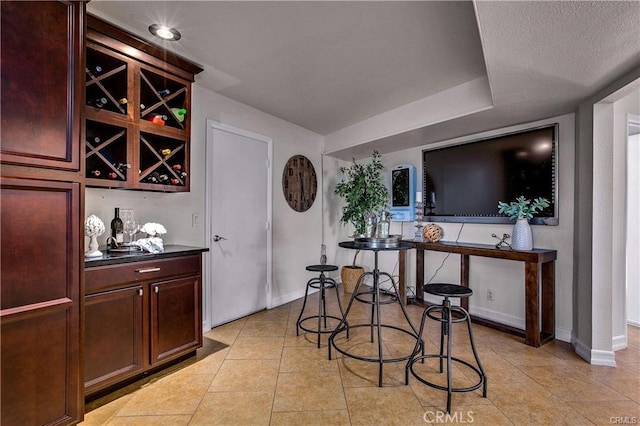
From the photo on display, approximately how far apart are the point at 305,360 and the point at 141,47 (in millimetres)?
2733

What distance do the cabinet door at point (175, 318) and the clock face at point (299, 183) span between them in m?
1.94

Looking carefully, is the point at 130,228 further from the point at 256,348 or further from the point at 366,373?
the point at 366,373

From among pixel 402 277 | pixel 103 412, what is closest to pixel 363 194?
pixel 402 277

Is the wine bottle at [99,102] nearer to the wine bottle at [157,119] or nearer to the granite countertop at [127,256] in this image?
the wine bottle at [157,119]

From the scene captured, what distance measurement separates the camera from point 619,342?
2682 millimetres

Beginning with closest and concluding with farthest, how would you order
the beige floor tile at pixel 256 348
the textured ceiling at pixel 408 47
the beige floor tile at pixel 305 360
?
the textured ceiling at pixel 408 47 < the beige floor tile at pixel 305 360 < the beige floor tile at pixel 256 348

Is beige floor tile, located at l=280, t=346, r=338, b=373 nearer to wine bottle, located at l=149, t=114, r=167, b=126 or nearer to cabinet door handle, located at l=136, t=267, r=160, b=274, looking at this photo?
cabinet door handle, located at l=136, t=267, r=160, b=274

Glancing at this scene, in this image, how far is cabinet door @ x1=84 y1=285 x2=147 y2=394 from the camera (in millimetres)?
1860

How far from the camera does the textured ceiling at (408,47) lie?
1.57 m

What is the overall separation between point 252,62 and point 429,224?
8.91ft

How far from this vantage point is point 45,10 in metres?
1.51

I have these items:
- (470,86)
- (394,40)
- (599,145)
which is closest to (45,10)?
(394,40)

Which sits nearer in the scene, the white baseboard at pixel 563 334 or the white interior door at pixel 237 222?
the white baseboard at pixel 563 334

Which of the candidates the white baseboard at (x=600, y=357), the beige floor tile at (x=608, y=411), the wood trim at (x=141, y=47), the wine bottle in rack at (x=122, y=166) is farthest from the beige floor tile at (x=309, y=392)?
the wood trim at (x=141, y=47)
